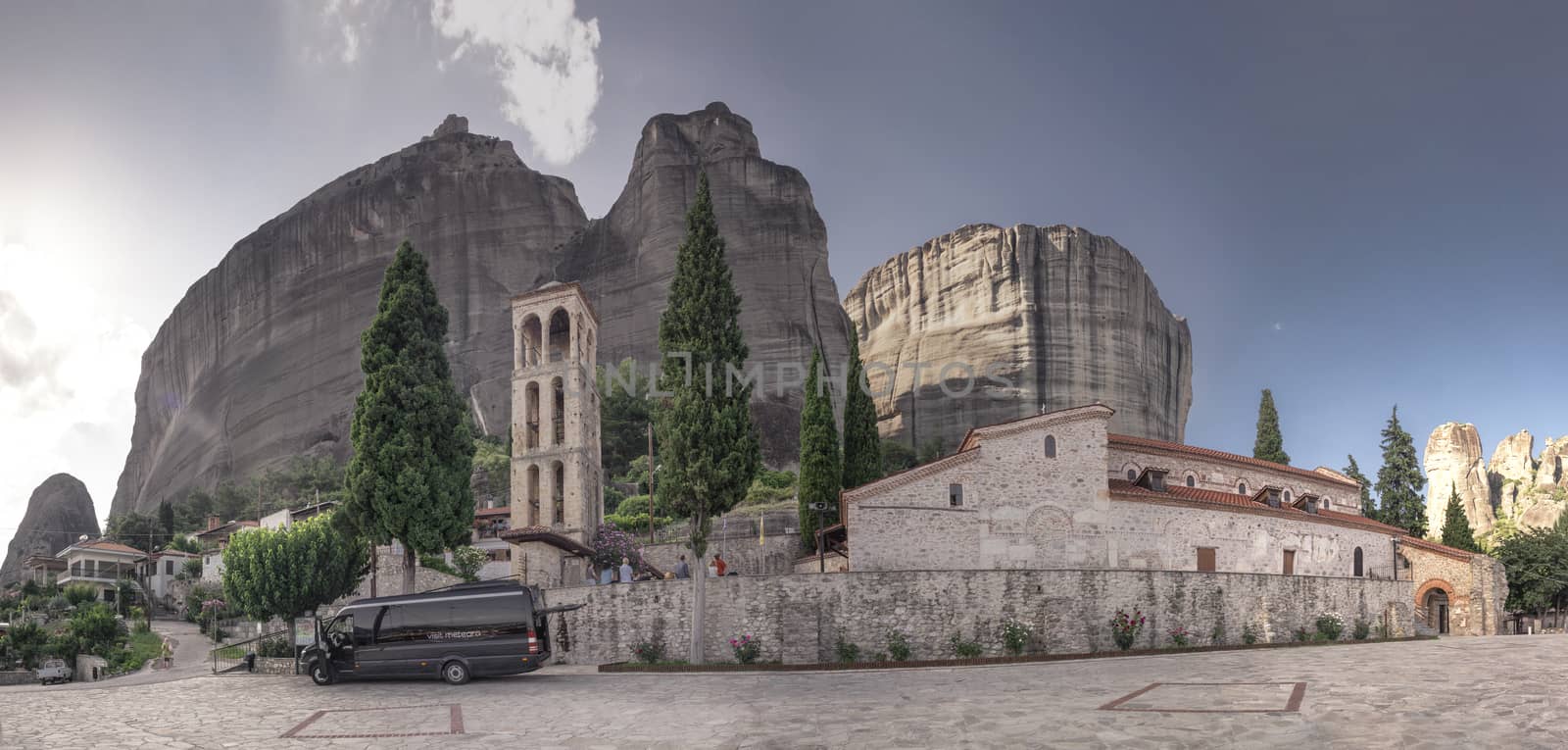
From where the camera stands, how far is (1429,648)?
Result: 2494 cm

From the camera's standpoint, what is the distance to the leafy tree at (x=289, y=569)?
115 ft

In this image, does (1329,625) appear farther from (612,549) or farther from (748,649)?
(612,549)

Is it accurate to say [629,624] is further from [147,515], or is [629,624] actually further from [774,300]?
[147,515]

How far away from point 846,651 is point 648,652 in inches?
201

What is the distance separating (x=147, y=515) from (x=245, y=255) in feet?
102

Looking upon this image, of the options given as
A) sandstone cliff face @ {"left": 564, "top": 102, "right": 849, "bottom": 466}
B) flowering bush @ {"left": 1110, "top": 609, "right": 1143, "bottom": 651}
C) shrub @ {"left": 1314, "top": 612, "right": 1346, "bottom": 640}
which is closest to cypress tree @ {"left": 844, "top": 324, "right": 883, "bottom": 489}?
flowering bush @ {"left": 1110, "top": 609, "right": 1143, "bottom": 651}

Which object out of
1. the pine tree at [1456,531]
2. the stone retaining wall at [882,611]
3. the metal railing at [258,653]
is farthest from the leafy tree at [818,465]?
the pine tree at [1456,531]

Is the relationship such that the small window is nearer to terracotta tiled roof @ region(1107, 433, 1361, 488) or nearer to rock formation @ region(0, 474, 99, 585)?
terracotta tiled roof @ region(1107, 433, 1361, 488)

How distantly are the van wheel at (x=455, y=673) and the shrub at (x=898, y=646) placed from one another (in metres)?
10.3

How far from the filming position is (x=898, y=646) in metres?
25.4

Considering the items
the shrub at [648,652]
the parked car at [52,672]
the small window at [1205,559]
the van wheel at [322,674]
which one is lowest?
the parked car at [52,672]

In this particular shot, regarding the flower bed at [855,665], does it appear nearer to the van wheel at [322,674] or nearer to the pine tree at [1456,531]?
the van wheel at [322,674]

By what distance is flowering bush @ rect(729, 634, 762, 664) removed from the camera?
84.6 ft

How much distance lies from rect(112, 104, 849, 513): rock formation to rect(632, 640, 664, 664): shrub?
57.1 metres
